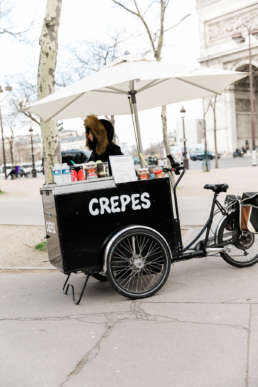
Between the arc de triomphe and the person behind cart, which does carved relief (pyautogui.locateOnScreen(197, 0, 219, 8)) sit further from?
the person behind cart

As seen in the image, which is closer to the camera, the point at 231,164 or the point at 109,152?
the point at 109,152

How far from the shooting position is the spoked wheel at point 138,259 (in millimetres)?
5172

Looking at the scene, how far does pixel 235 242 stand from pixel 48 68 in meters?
4.42

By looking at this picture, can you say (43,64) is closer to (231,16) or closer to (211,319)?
(211,319)

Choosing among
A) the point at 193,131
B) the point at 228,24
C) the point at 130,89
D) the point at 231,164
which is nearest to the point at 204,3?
the point at 228,24

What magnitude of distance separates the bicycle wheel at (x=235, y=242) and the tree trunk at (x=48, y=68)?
344 centimetres

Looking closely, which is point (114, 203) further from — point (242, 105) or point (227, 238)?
point (242, 105)

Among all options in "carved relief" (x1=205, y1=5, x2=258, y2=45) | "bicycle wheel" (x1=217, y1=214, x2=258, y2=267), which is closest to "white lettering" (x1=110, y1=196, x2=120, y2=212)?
"bicycle wheel" (x1=217, y1=214, x2=258, y2=267)

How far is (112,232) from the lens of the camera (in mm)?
5297

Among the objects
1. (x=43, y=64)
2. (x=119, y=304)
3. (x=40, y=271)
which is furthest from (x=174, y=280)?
(x=43, y=64)

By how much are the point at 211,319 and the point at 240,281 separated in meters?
1.31

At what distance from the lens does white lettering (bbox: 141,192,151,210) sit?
5.41m

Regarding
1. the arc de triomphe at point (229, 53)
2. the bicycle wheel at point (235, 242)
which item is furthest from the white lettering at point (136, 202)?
the arc de triomphe at point (229, 53)

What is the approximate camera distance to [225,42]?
55656 millimetres
